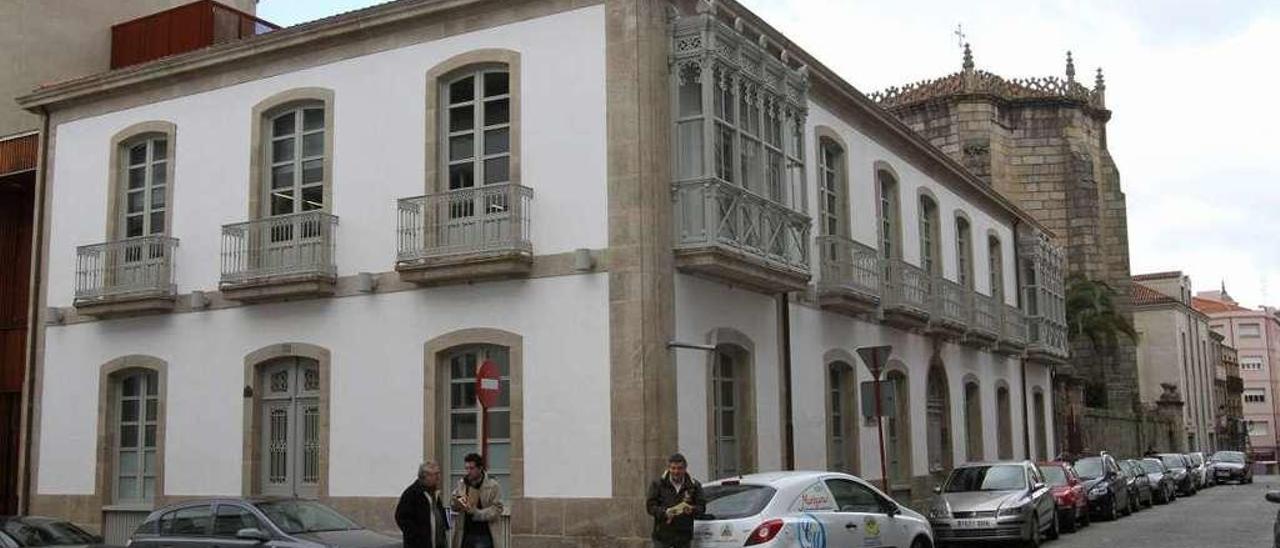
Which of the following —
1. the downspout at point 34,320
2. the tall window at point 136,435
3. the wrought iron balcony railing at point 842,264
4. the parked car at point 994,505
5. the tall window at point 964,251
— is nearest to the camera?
the parked car at point 994,505

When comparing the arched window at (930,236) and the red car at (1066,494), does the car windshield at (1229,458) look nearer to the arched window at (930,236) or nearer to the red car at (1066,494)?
the arched window at (930,236)

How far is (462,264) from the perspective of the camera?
53.9 feet

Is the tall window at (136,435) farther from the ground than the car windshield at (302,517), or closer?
farther from the ground

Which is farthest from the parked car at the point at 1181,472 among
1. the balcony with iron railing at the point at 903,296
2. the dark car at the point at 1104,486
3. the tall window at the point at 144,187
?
the tall window at the point at 144,187

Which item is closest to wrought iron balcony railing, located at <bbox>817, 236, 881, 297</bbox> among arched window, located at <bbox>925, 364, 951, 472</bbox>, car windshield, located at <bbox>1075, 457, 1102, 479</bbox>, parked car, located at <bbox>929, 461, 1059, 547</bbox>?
parked car, located at <bbox>929, 461, 1059, 547</bbox>

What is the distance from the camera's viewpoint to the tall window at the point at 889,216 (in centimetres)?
2456

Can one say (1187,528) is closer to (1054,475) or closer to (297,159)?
(1054,475)

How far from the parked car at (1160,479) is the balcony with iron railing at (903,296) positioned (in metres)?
11.5

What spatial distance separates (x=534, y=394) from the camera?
16.4m

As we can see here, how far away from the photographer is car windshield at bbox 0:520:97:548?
13.7 meters

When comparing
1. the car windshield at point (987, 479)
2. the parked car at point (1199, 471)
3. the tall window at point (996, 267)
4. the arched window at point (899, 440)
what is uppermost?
the tall window at point (996, 267)

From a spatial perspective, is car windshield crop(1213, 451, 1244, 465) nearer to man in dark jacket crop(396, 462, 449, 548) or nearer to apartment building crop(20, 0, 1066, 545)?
apartment building crop(20, 0, 1066, 545)

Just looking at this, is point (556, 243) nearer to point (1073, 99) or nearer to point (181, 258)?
point (181, 258)

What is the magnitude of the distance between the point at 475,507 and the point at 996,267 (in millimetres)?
21855
